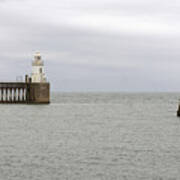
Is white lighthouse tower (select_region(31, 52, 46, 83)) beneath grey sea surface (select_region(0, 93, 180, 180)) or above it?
above

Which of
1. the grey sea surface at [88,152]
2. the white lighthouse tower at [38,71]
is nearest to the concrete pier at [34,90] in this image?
the white lighthouse tower at [38,71]

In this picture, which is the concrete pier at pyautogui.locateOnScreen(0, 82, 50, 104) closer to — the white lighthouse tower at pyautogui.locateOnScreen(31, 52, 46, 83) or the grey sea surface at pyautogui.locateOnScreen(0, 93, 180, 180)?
the white lighthouse tower at pyautogui.locateOnScreen(31, 52, 46, 83)

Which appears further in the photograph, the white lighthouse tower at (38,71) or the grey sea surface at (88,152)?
the white lighthouse tower at (38,71)

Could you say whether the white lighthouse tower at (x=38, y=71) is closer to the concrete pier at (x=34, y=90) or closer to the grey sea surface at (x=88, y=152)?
the concrete pier at (x=34, y=90)

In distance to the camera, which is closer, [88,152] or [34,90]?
[88,152]

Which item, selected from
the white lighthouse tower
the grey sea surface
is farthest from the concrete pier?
the grey sea surface

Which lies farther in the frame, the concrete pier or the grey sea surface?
the concrete pier

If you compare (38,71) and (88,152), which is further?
(38,71)

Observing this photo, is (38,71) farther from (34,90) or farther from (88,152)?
(88,152)

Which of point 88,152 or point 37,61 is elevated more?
point 37,61

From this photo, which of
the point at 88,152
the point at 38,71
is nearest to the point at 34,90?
the point at 38,71

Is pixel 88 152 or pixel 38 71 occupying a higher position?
pixel 38 71

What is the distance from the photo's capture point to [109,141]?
137 ft

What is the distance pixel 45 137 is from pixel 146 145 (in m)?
8.95
